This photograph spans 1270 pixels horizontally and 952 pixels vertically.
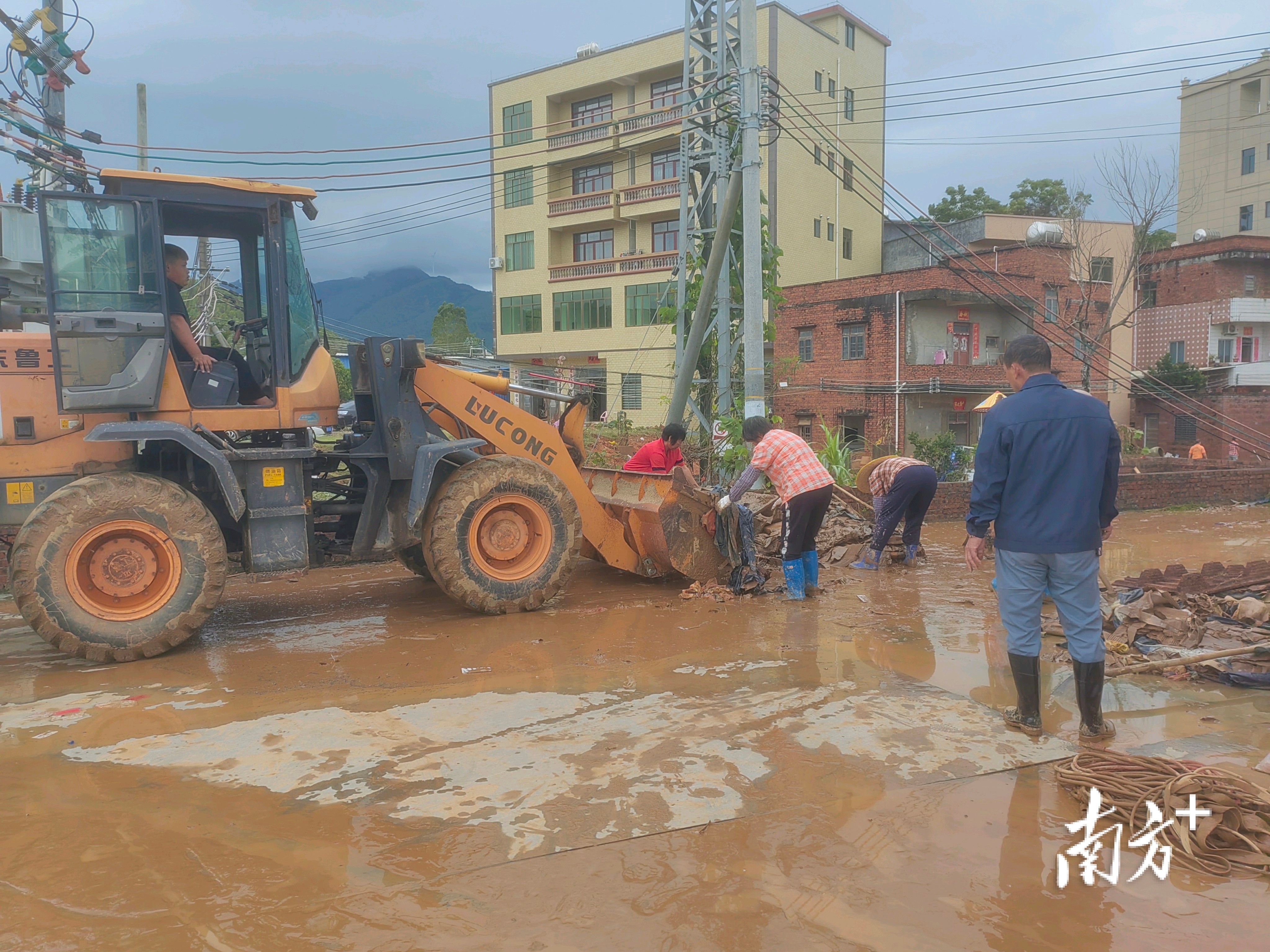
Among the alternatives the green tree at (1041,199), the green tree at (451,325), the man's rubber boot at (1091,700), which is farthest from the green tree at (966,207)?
the man's rubber boot at (1091,700)

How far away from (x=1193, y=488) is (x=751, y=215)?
11.0m

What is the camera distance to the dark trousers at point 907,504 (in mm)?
9141

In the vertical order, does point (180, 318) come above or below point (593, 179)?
below

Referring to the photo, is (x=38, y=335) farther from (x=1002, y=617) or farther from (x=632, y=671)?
(x=1002, y=617)

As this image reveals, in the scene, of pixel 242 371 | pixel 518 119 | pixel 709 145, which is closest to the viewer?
pixel 242 371

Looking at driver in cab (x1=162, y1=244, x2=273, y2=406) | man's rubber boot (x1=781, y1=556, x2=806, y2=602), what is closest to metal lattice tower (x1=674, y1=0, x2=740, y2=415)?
man's rubber boot (x1=781, y1=556, x2=806, y2=602)

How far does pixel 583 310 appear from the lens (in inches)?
1483

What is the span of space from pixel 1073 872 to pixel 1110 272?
116ft

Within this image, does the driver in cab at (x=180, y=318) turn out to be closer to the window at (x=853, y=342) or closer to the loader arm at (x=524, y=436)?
the loader arm at (x=524, y=436)

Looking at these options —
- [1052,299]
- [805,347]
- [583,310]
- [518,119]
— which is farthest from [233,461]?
[518,119]

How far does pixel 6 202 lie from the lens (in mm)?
10562

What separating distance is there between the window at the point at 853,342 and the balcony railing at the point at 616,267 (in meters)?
7.21

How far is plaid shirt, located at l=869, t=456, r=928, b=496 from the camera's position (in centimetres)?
931

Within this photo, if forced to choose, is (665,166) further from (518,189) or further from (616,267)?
(518,189)
